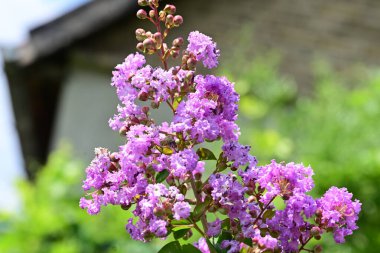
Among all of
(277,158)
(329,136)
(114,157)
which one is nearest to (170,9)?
(114,157)

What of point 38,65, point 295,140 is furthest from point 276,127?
point 38,65

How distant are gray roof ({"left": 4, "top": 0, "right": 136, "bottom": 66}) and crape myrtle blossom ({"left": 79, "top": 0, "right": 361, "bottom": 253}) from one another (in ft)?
22.1

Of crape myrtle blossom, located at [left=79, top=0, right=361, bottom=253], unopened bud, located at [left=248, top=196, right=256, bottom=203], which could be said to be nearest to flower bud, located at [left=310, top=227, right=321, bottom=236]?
crape myrtle blossom, located at [left=79, top=0, right=361, bottom=253]

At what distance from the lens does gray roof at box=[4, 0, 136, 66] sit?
26.1 ft

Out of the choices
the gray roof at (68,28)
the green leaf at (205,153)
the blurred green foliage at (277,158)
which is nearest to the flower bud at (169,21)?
the green leaf at (205,153)

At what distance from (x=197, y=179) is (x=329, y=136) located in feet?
12.6

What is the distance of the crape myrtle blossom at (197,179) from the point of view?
127 centimetres

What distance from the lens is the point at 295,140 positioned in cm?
564

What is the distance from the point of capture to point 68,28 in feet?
26.8

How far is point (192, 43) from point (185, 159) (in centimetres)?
23

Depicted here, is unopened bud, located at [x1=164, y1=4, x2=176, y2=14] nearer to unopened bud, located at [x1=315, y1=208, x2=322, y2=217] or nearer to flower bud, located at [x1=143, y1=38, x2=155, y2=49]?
flower bud, located at [x1=143, y1=38, x2=155, y2=49]

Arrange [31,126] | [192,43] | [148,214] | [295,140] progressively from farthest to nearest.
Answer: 1. [31,126]
2. [295,140]
3. [192,43]
4. [148,214]

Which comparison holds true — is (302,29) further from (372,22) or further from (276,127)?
(276,127)

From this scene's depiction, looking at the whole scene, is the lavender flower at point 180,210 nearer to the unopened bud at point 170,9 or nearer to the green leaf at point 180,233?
the green leaf at point 180,233
